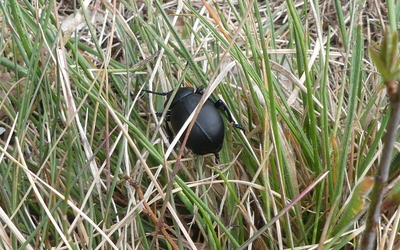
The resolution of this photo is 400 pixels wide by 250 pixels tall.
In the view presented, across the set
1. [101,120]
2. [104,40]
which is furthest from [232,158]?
[104,40]

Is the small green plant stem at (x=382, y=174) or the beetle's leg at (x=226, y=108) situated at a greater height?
the small green plant stem at (x=382, y=174)

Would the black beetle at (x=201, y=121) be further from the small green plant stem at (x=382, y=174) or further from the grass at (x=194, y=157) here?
the small green plant stem at (x=382, y=174)

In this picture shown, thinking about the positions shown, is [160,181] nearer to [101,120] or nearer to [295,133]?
[101,120]

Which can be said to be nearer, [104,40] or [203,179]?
[203,179]

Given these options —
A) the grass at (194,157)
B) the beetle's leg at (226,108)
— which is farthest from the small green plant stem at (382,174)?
the beetle's leg at (226,108)

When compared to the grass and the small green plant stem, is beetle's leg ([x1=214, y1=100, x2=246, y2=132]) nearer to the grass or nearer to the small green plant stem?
the grass

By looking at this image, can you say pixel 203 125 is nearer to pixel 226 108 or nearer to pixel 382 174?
pixel 226 108

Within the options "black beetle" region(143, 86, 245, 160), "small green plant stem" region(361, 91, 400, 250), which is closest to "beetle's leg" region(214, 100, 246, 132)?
"black beetle" region(143, 86, 245, 160)

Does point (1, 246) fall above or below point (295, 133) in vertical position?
below
